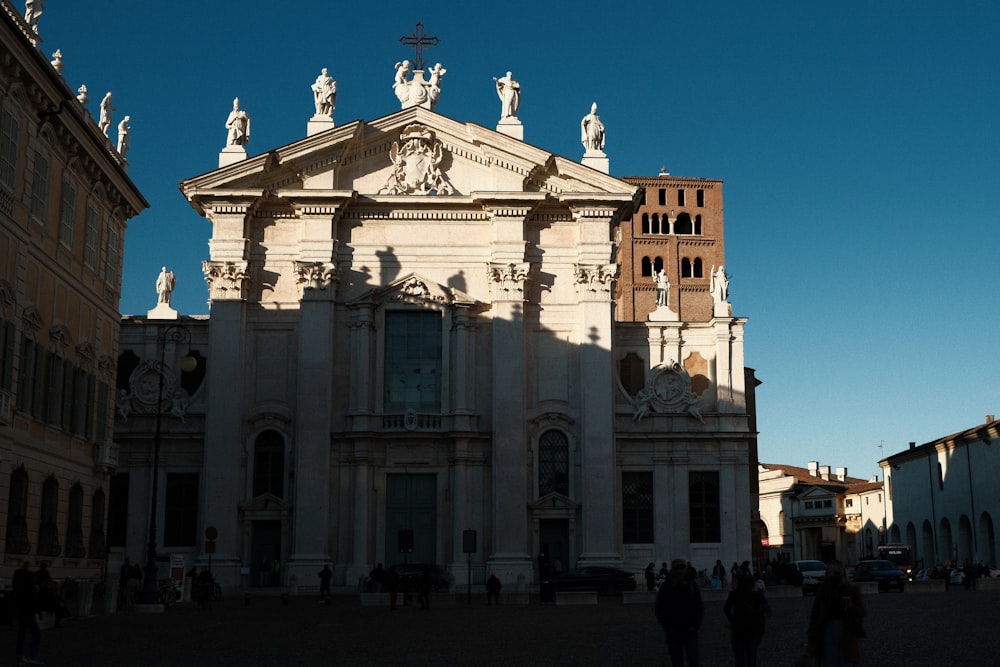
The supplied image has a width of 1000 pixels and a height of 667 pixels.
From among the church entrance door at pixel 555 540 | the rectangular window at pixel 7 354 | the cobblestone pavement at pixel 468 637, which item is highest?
the rectangular window at pixel 7 354

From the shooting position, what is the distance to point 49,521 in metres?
30.4

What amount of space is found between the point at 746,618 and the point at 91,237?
25467 mm

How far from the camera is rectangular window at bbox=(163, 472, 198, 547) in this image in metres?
42.6

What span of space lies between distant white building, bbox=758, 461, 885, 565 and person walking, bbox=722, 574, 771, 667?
81031 millimetres

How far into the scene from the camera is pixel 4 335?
2662 centimetres

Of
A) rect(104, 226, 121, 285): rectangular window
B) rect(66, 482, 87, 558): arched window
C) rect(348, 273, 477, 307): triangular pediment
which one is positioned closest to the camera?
rect(66, 482, 87, 558): arched window

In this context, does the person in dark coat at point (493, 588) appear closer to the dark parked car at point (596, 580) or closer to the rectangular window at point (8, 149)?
the dark parked car at point (596, 580)

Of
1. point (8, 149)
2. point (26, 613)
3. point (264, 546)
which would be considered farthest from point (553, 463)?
point (26, 613)

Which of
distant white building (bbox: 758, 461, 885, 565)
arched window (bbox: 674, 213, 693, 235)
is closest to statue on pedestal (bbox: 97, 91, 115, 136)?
arched window (bbox: 674, 213, 693, 235)

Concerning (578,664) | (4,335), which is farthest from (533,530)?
(578,664)

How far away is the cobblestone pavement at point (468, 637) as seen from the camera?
56.5 feet

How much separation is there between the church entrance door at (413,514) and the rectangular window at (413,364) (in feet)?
8.72

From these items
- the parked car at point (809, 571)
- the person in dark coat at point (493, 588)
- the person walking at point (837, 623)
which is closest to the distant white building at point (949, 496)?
the parked car at point (809, 571)

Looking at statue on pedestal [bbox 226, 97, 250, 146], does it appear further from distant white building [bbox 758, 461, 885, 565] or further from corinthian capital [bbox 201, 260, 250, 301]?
distant white building [bbox 758, 461, 885, 565]
